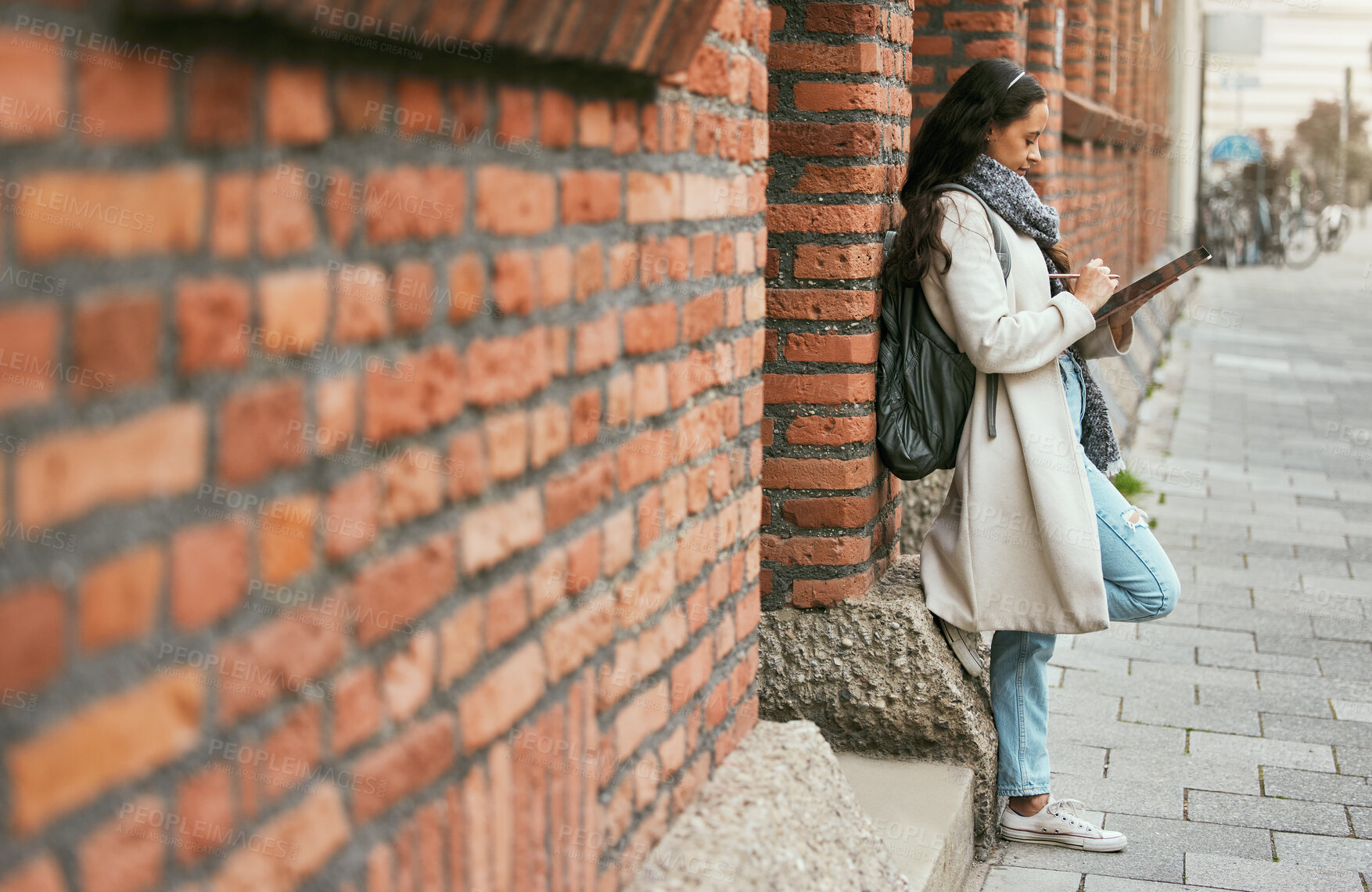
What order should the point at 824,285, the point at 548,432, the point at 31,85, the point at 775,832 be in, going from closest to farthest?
1. the point at 31,85
2. the point at 548,432
3. the point at 775,832
4. the point at 824,285

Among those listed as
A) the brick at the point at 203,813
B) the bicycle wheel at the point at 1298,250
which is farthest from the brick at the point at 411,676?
the bicycle wheel at the point at 1298,250

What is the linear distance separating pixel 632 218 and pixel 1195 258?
201cm

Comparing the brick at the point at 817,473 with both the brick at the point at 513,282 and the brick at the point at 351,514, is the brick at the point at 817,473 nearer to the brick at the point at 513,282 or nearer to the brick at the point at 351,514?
the brick at the point at 513,282

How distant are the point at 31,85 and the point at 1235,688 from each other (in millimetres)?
4598

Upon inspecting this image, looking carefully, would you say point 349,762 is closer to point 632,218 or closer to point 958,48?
point 632,218

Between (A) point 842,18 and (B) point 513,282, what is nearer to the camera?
(B) point 513,282

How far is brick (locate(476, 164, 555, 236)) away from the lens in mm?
1416

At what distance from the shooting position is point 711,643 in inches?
91.2

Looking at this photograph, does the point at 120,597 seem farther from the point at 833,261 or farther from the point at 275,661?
the point at 833,261

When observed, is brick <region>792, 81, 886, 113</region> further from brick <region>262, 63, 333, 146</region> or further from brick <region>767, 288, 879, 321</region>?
brick <region>262, 63, 333, 146</region>

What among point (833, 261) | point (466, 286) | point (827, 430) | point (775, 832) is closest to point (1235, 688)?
point (827, 430)

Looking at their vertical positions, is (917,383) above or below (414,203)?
below

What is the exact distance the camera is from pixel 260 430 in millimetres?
1066

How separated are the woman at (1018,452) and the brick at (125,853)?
2.51 meters
